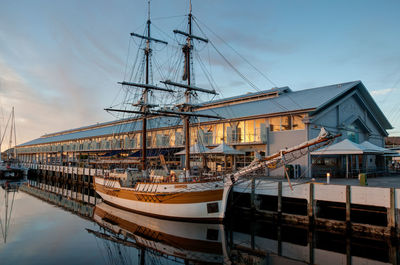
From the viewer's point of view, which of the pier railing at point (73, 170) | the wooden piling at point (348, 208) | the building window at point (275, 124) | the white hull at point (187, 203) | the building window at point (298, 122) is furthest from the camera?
the pier railing at point (73, 170)

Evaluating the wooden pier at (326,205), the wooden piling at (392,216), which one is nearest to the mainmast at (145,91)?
the wooden pier at (326,205)

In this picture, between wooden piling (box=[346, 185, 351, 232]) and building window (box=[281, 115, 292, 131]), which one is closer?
wooden piling (box=[346, 185, 351, 232])

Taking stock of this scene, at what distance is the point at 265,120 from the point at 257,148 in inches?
122

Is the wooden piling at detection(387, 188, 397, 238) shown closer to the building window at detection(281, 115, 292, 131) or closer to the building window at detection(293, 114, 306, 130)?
the building window at detection(293, 114, 306, 130)

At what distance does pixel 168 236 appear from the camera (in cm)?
1827

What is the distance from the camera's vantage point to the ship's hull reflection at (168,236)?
1540cm

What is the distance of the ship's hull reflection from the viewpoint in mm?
15398

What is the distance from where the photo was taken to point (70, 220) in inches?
931

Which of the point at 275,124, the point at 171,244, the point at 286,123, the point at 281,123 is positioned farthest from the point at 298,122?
the point at 171,244

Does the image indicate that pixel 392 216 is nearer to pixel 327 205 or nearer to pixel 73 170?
pixel 327 205

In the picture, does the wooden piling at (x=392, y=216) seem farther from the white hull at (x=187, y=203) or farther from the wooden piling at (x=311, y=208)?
the white hull at (x=187, y=203)

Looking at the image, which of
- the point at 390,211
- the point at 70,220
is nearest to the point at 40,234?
the point at 70,220

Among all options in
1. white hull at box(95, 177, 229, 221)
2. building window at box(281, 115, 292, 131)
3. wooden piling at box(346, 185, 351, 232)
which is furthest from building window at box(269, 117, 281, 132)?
wooden piling at box(346, 185, 351, 232)

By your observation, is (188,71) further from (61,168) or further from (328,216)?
(61,168)
